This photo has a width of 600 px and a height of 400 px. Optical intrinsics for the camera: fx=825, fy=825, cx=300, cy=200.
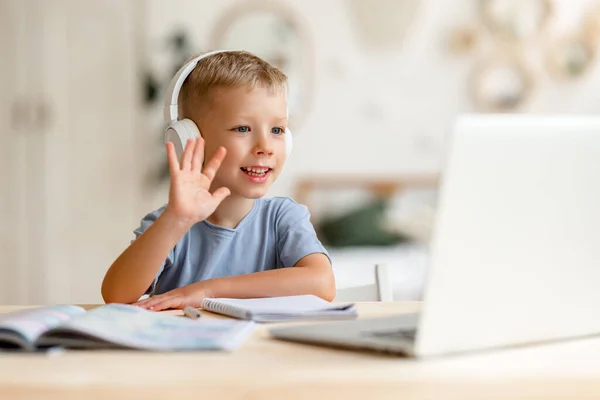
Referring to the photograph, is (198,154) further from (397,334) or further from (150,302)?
(397,334)

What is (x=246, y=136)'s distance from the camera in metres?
1.46

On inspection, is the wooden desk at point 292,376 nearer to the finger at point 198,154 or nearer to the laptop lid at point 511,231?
the laptop lid at point 511,231

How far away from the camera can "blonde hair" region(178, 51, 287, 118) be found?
148 cm

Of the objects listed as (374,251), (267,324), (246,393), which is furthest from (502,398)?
(374,251)

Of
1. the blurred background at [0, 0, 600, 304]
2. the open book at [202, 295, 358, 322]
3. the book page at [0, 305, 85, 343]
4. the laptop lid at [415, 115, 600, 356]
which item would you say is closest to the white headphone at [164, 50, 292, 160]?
the open book at [202, 295, 358, 322]

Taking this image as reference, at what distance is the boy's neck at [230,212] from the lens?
4.99 feet

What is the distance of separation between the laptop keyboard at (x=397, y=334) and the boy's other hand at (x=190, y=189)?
0.39m

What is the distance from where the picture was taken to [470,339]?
72 cm

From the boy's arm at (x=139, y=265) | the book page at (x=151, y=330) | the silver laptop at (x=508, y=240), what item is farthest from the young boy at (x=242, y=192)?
the silver laptop at (x=508, y=240)

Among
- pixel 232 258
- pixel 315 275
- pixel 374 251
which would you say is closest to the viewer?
pixel 315 275

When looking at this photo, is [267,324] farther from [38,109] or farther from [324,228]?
[38,109]

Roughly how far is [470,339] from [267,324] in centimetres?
27


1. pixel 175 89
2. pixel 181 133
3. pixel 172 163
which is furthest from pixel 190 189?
pixel 175 89

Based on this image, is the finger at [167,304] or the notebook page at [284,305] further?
the finger at [167,304]
